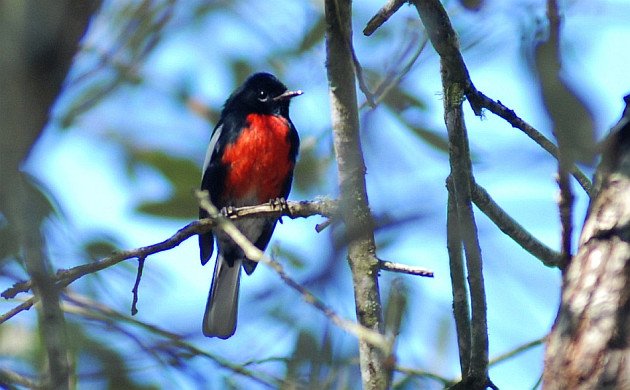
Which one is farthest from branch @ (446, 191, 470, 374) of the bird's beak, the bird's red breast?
the bird's beak

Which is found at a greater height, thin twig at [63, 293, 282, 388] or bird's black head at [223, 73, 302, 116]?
bird's black head at [223, 73, 302, 116]

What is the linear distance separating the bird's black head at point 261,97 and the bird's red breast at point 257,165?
0.44 meters

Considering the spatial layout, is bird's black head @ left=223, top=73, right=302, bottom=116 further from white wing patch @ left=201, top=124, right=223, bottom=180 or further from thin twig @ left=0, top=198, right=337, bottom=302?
thin twig @ left=0, top=198, right=337, bottom=302

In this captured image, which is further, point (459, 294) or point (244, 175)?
point (244, 175)

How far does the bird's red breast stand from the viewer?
6238 mm

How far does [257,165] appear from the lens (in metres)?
6.26

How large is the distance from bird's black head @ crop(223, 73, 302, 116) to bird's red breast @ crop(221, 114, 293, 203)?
0.44m

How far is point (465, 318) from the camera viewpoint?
2395mm

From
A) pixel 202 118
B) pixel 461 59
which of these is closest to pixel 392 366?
pixel 461 59

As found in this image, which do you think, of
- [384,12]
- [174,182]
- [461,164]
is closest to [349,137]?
[384,12]

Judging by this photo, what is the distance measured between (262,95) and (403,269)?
413 centimetres

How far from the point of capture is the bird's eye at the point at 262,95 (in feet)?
22.5

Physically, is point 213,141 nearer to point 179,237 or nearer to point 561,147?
point 179,237

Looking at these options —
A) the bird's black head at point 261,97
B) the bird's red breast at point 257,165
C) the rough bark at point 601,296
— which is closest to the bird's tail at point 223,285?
the bird's red breast at point 257,165
